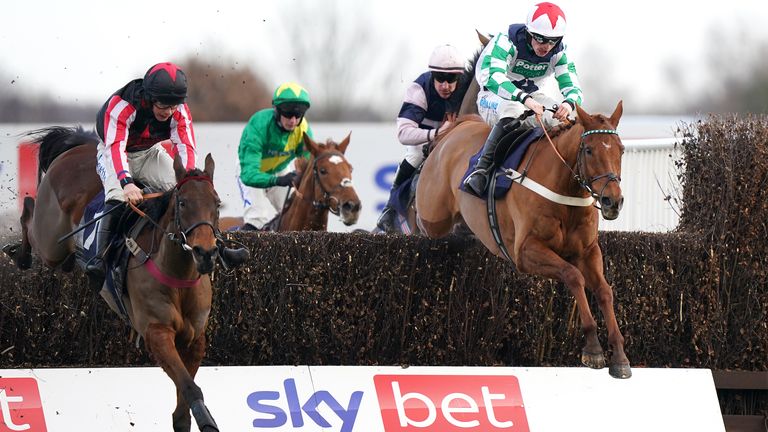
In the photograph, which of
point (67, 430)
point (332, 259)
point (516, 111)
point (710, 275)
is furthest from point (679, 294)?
point (67, 430)

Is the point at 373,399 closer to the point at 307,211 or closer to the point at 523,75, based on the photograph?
the point at 523,75

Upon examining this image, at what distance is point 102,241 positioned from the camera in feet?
23.0

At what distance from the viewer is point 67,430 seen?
6859mm

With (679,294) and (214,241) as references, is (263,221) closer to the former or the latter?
(679,294)

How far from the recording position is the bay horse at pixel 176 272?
617 centimetres

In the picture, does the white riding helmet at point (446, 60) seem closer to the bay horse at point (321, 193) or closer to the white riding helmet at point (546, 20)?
the bay horse at point (321, 193)

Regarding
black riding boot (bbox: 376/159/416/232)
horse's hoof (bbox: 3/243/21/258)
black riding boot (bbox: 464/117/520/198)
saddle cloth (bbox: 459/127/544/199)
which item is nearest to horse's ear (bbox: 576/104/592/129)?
saddle cloth (bbox: 459/127/544/199)

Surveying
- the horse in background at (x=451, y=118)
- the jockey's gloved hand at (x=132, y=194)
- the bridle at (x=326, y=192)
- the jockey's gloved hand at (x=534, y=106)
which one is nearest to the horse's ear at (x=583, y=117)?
the jockey's gloved hand at (x=534, y=106)

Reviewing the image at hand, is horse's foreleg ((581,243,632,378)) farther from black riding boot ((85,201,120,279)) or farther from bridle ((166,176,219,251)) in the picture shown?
black riding boot ((85,201,120,279))

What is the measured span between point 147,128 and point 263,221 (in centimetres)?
426

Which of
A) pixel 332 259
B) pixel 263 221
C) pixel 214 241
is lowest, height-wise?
pixel 263 221

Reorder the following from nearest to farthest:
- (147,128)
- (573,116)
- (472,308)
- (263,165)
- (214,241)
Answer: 1. (214,241)
2. (147,128)
3. (573,116)
4. (472,308)
5. (263,165)

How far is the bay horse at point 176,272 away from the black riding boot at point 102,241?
7.9 inches

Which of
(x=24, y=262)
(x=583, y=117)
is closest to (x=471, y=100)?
(x=583, y=117)
